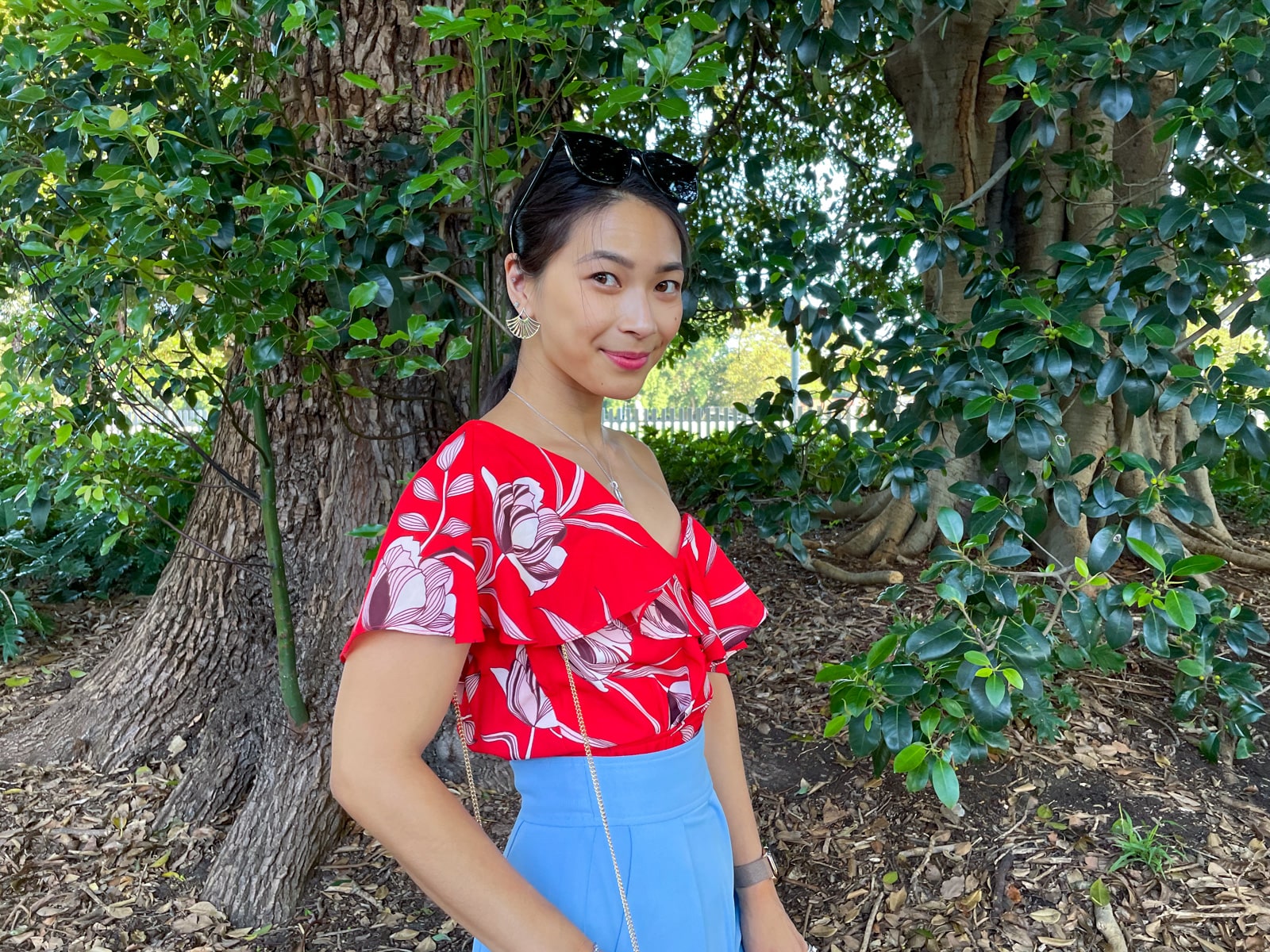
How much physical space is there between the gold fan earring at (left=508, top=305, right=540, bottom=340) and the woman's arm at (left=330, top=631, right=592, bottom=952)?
48 cm

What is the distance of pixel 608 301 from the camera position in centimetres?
116

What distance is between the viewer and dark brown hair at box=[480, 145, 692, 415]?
3.92 ft

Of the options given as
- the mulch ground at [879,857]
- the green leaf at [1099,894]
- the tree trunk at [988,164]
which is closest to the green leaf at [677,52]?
the mulch ground at [879,857]

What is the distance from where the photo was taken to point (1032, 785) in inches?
104

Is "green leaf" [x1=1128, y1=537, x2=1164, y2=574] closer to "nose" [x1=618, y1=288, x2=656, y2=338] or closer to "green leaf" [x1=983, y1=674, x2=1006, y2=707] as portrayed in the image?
"green leaf" [x1=983, y1=674, x2=1006, y2=707]

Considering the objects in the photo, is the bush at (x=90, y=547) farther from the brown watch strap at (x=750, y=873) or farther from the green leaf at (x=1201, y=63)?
the green leaf at (x=1201, y=63)

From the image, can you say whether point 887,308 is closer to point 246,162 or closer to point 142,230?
point 246,162

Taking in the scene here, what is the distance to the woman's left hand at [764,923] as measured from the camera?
137cm

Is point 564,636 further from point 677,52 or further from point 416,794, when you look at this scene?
point 677,52

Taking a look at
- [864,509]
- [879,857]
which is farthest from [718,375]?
[879,857]

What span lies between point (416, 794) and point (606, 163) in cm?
85

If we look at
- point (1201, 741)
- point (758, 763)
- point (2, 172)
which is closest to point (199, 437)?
point (2, 172)

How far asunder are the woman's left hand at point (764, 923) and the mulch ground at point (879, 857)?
102cm

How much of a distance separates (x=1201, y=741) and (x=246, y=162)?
3171mm
